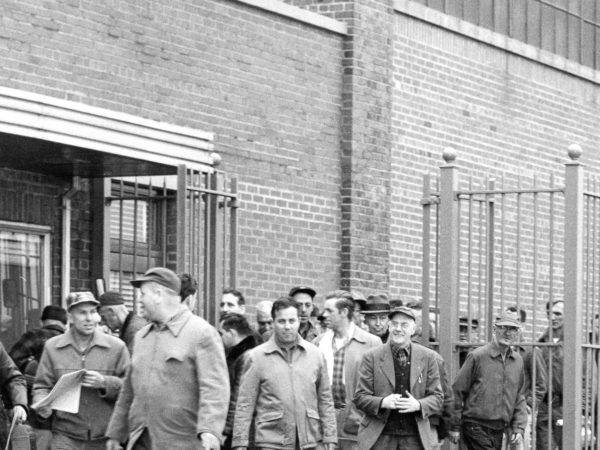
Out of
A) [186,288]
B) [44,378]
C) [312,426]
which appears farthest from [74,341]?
[312,426]

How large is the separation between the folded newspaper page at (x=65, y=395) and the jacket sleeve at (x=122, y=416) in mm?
989

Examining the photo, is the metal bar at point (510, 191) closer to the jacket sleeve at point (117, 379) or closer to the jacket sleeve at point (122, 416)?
the jacket sleeve at point (117, 379)

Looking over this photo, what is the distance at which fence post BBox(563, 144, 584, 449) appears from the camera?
563 inches

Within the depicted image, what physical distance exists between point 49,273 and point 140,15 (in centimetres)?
274

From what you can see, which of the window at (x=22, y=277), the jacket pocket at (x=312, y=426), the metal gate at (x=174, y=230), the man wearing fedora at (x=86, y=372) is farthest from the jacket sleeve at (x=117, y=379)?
the window at (x=22, y=277)

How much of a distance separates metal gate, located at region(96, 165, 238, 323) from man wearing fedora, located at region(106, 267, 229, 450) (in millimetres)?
3699

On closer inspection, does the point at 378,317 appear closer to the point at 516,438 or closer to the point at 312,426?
the point at 516,438

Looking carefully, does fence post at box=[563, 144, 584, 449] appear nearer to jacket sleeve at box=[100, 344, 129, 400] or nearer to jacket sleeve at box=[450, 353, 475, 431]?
jacket sleeve at box=[450, 353, 475, 431]

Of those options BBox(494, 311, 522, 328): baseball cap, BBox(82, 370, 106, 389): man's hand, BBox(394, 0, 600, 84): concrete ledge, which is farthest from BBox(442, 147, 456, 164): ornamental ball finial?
BBox(394, 0, 600, 84): concrete ledge

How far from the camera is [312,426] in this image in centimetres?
1240

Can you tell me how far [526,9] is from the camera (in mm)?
24156

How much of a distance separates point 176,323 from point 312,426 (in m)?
1.92

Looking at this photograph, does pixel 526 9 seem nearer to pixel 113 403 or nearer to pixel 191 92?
pixel 191 92

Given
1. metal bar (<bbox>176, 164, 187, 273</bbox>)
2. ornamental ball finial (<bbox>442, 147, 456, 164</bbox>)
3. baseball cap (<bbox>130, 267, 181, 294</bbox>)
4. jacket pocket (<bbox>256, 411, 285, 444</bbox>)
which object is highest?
ornamental ball finial (<bbox>442, 147, 456, 164</bbox>)
